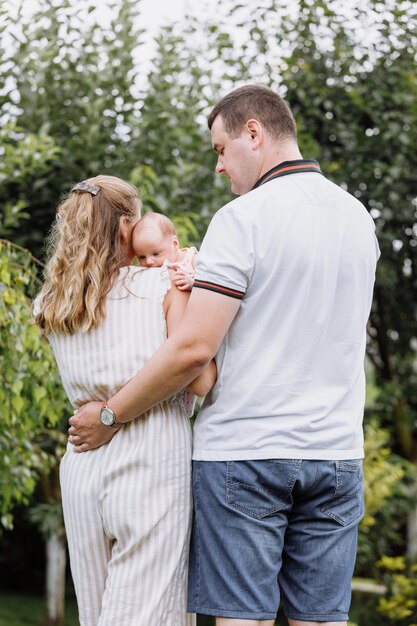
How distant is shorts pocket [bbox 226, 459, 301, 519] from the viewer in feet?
6.28

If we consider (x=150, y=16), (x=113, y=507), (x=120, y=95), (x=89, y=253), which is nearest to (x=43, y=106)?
(x=120, y=95)

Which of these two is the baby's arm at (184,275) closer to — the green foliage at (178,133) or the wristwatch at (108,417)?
the wristwatch at (108,417)

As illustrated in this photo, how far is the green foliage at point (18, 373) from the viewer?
3.13m

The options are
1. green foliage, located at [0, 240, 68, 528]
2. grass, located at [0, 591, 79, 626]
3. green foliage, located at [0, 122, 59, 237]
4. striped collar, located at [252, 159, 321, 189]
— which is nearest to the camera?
striped collar, located at [252, 159, 321, 189]

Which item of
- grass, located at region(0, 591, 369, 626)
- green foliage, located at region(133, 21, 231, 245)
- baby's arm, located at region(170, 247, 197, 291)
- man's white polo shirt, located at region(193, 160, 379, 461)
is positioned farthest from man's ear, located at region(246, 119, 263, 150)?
grass, located at region(0, 591, 369, 626)

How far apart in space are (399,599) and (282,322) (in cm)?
463

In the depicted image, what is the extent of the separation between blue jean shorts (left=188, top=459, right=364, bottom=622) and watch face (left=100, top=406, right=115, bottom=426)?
22 cm

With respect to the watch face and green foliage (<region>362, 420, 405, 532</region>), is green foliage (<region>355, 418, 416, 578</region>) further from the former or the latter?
the watch face

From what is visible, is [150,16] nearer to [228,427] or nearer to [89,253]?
[89,253]

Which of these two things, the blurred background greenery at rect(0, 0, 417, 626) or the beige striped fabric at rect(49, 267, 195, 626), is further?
the blurred background greenery at rect(0, 0, 417, 626)

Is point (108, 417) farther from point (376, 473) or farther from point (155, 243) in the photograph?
point (376, 473)

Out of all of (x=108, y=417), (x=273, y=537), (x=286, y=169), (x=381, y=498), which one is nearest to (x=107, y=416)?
(x=108, y=417)

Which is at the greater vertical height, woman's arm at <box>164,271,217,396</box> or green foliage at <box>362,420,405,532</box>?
woman's arm at <box>164,271,217,396</box>

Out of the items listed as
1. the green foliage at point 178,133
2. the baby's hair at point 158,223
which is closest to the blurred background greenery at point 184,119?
the green foliage at point 178,133
